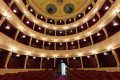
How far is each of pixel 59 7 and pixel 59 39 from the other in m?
8.70

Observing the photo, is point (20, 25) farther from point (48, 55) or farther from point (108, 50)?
point (108, 50)

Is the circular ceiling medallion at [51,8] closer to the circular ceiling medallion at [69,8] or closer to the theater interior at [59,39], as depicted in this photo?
the theater interior at [59,39]

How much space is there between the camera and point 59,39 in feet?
48.3

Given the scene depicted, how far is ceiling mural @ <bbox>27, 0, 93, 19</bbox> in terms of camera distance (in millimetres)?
15921

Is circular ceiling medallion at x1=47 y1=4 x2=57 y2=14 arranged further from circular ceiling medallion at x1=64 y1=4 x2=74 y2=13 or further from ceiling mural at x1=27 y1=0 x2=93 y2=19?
circular ceiling medallion at x1=64 y1=4 x2=74 y2=13

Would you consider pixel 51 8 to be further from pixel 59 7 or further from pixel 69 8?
pixel 69 8

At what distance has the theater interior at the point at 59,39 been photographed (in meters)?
7.68

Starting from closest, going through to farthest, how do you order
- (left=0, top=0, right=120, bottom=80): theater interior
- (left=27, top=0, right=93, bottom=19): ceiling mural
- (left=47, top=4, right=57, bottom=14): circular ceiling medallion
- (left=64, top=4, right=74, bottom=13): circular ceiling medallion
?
(left=0, top=0, right=120, bottom=80): theater interior, (left=27, top=0, right=93, bottom=19): ceiling mural, (left=64, top=4, right=74, bottom=13): circular ceiling medallion, (left=47, top=4, right=57, bottom=14): circular ceiling medallion

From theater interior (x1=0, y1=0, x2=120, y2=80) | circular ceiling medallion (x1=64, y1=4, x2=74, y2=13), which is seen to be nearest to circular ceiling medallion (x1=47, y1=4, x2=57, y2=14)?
theater interior (x1=0, y1=0, x2=120, y2=80)

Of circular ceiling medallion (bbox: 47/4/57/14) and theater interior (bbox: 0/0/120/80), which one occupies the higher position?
circular ceiling medallion (bbox: 47/4/57/14)

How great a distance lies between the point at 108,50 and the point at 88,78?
6689mm

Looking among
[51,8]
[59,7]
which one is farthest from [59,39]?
[59,7]

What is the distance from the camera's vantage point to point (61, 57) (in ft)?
43.0

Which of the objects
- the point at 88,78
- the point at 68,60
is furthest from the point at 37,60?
the point at 88,78
